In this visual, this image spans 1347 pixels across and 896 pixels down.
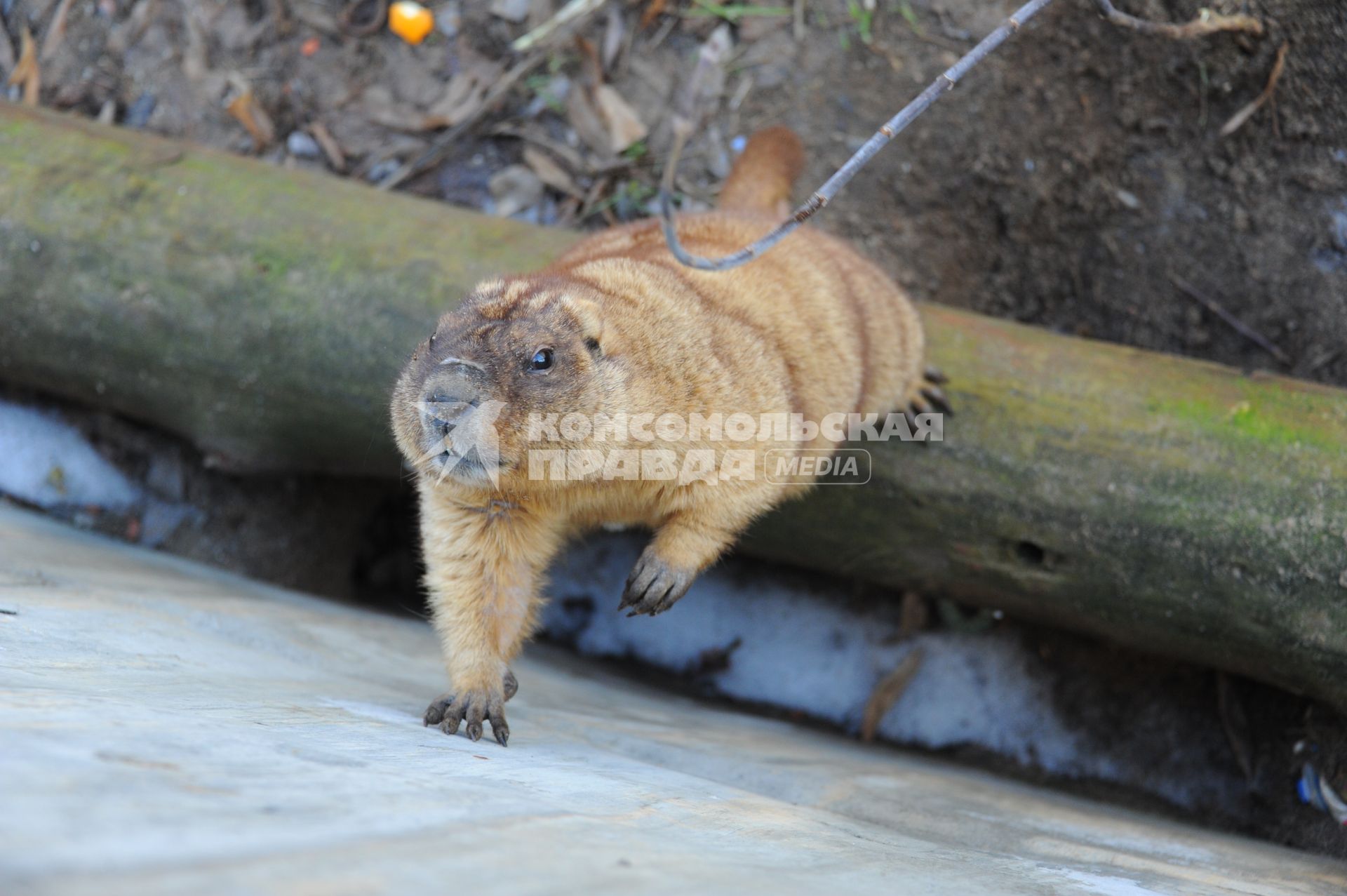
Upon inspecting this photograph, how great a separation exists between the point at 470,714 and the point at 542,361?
3.45ft

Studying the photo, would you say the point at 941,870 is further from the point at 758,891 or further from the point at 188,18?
the point at 188,18

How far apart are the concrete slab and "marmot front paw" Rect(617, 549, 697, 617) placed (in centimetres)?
45

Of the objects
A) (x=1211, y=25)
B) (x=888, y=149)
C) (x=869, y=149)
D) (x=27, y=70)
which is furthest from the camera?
(x=27, y=70)

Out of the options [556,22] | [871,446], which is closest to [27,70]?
[556,22]

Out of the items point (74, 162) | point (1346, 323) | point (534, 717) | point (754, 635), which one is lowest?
point (534, 717)

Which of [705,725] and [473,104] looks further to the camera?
[473,104]

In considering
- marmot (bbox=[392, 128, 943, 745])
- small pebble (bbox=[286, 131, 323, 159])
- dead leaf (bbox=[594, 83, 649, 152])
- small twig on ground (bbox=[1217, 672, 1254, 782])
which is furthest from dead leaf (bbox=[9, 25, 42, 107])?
small twig on ground (bbox=[1217, 672, 1254, 782])

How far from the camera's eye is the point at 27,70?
19.6ft

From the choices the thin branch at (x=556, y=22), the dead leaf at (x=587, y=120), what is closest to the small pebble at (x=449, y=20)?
the thin branch at (x=556, y=22)

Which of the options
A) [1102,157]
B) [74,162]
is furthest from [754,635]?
[74,162]

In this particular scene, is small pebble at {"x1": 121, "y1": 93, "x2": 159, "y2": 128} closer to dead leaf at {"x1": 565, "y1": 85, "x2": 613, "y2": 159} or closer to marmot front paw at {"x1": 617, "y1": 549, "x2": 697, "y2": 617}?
dead leaf at {"x1": 565, "y1": 85, "x2": 613, "y2": 159}

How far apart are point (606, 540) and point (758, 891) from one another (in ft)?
13.6

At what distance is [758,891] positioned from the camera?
6.05ft

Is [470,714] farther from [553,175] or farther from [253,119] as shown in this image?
[253,119]
